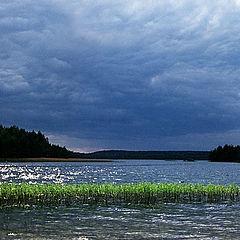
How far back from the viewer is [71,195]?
32219 millimetres

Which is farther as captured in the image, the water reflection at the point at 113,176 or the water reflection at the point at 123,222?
the water reflection at the point at 113,176

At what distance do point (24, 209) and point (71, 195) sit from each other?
6.05 m

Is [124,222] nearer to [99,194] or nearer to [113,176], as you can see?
[99,194]

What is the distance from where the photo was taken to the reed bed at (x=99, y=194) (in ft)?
99.7

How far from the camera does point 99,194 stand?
33.0 meters

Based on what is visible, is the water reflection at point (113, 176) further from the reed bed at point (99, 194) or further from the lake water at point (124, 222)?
the lake water at point (124, 222)

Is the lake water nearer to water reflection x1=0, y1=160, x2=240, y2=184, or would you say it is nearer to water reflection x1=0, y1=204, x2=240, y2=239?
water reflection x1=0, y1=204, x2=240, y2=239

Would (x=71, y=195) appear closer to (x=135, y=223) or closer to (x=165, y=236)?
(x=135, y=223)

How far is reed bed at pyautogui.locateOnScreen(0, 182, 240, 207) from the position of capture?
30375 millimetres

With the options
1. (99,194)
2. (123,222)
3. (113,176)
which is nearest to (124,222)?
(123,222)

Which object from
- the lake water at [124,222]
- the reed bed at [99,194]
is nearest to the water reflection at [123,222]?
the lake water at [124,222]

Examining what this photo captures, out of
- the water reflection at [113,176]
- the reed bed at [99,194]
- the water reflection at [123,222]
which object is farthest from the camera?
the water reflection at [113,176]

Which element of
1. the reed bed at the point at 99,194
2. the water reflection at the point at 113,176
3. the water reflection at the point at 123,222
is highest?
the reed bed at the point at 99,194

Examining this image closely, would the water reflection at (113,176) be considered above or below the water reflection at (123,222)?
below
